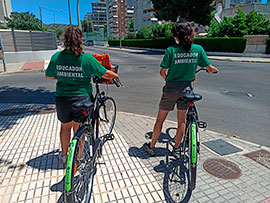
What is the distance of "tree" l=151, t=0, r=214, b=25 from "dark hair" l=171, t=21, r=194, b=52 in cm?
2718

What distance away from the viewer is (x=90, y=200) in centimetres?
245

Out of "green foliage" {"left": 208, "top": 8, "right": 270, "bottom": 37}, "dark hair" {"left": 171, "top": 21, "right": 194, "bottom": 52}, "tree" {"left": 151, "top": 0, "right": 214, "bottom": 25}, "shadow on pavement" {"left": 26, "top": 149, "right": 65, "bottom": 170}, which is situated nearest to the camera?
"dark hair" {"left": 171, "top": 21, "right": 194, "bottom": 52}

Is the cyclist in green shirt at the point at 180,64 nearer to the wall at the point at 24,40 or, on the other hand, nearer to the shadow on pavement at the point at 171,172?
the shadow on pavement at the point at 171,172

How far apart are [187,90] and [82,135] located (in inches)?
59.3

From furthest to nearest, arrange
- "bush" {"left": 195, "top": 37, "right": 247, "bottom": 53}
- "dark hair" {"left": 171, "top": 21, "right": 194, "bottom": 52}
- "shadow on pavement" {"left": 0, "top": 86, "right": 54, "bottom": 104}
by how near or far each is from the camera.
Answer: "bush" {"left": 195, "top": 37, "right": 247, "bottom": 53} → "shadow on pavement" {"left": 0, "top": 86, "right": 54, "bottom": 104} → "dark hair" {"left": 171, "top": 21, "right": 194, "bottom": 52}

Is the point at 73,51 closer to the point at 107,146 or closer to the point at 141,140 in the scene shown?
the point at 107,146

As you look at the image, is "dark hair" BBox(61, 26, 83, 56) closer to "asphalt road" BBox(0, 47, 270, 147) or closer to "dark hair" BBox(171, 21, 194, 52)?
"dark hair" BBox(171, 21, 194, 52)

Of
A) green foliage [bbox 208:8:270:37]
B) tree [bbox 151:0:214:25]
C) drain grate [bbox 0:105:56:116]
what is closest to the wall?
drain grate [bbox 0:105:56:116]

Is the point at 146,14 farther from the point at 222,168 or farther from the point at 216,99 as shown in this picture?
the point at 222,168

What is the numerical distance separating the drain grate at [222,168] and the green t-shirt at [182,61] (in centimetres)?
138

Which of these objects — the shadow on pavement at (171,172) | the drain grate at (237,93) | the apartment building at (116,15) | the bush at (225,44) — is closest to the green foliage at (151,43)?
the bush at (225,44)

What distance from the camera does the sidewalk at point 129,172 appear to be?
2.53m

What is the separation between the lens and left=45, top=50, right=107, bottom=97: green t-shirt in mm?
2387

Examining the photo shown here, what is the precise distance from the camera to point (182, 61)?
8.92 ft
